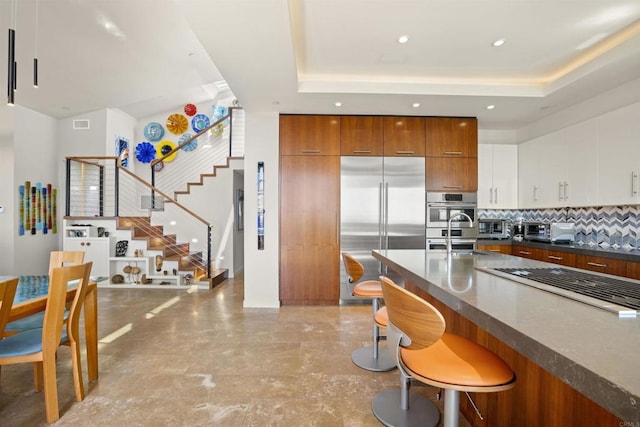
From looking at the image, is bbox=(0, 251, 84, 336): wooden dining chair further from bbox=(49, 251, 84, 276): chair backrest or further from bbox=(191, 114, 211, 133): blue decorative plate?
bbox=(191, 114, 211, 133): blue decorative plate

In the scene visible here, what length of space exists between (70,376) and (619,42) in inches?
215

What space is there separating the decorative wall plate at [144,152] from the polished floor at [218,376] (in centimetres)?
472

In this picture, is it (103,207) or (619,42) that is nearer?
(619,42)

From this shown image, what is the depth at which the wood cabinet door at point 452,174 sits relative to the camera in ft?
14.2

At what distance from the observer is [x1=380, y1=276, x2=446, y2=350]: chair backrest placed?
1.06 meters

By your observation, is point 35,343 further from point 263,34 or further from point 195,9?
point 263,34

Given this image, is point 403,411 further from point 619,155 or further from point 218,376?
point 619,155

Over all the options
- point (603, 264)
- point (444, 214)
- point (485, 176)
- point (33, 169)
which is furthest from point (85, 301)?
point (485, 176)

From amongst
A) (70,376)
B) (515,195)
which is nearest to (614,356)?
(70,376)

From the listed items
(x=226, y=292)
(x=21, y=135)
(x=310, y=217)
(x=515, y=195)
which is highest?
(x=21, y=135)

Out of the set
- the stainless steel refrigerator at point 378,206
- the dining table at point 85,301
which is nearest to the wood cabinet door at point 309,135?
the stainless steel refrigerator at point 378,206

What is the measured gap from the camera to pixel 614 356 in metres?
0.69

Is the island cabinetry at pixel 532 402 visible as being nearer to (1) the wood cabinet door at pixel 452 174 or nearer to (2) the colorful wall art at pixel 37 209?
(1) the wood cabinet door at pixel 452 174

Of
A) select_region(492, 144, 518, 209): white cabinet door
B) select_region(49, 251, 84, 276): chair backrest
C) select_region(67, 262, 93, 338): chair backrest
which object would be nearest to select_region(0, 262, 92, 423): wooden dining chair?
select_region(67, 262, 93, 338): chair backrest
